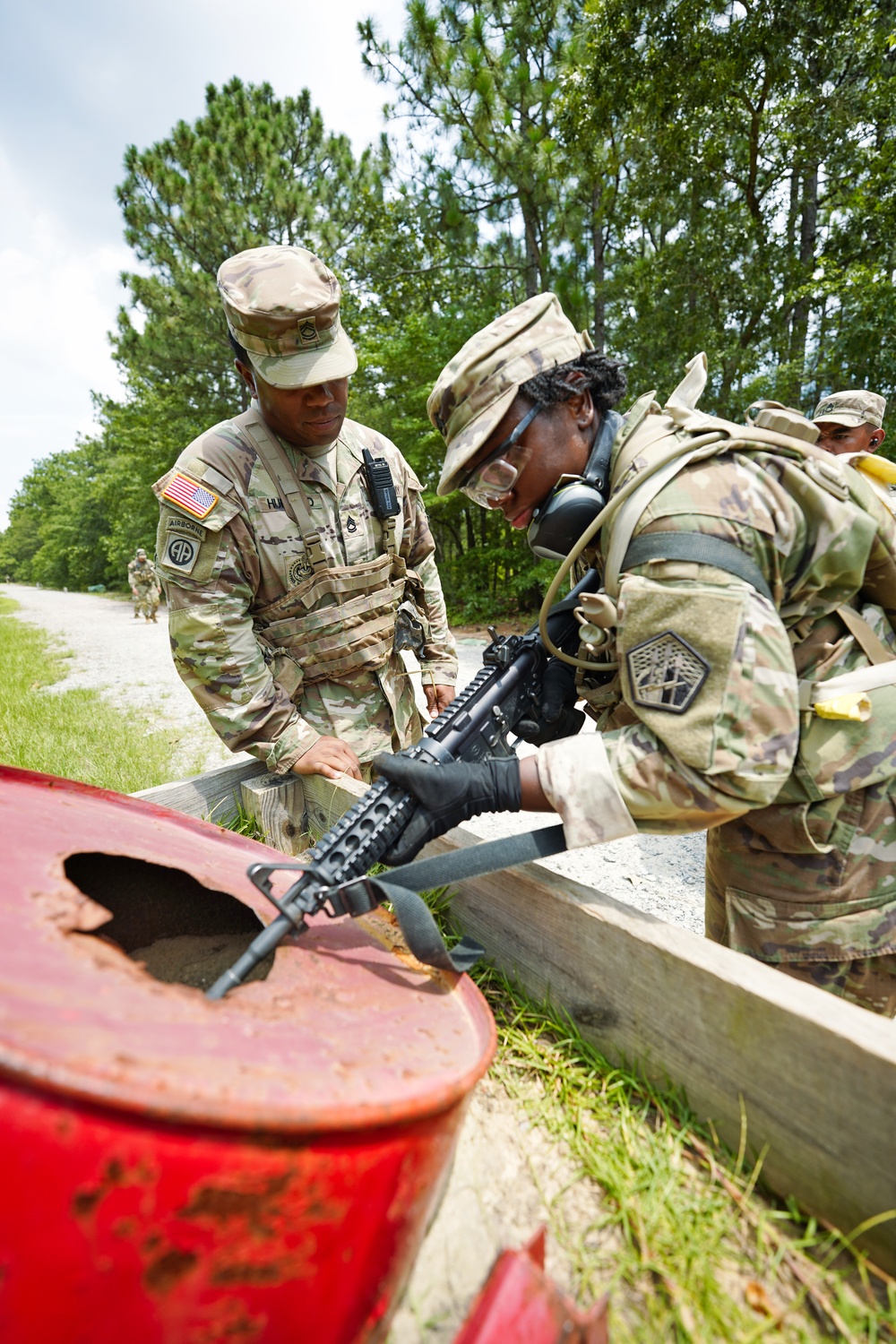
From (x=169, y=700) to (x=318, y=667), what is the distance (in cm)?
696

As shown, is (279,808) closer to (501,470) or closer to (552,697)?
(552,697)

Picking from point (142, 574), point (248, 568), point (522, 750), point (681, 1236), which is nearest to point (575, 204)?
point (522, 750)

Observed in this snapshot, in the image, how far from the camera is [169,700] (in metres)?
8.64

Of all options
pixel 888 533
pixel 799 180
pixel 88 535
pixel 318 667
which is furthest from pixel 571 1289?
pixel 88 535

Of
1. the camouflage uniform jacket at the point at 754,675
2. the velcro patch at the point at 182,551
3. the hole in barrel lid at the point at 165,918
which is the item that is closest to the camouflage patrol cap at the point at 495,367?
the camouflage uniform jacket at the point at 754,675

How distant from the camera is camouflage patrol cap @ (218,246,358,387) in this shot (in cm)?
206

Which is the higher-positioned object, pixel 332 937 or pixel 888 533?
pixel 888 533

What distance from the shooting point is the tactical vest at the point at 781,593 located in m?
1.29

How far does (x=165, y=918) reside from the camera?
56.0 inches

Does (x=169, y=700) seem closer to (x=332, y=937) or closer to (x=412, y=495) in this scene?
(x=412, y=495)

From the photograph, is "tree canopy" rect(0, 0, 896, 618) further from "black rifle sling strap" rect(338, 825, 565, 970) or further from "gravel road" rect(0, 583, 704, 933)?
"black rifle sling strap" rect(338, 825, 565, 970)

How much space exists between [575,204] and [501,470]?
461 inches

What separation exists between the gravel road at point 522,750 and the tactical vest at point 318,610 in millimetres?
1026

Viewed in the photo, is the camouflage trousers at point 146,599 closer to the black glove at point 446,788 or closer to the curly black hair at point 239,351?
the curly black hair at point 239,351
